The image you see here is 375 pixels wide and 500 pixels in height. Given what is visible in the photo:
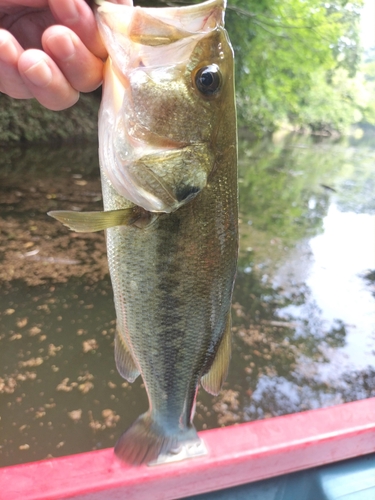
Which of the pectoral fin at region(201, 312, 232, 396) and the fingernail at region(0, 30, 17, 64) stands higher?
the fingernail at region(0, 30, 17, 64)

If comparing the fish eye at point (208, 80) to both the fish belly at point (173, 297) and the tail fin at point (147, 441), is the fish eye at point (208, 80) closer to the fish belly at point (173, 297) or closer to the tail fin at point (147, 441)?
the fish belly at point (173, 297)

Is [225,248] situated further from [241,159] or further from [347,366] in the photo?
[241,159]

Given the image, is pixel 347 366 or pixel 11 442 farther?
pixel 347 366

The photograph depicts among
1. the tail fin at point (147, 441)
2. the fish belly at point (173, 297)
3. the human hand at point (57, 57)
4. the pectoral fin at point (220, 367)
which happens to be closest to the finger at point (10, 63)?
the human hand at point (57, 57)

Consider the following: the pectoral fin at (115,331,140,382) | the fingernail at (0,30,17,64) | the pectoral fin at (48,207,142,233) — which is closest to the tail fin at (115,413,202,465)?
the pectoral fin at (115,331,140,382)

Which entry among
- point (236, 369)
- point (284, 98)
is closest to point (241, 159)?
point (284, 98)

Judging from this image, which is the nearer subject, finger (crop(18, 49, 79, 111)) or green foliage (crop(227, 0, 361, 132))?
finger (crop(18, 49, 79, 111))

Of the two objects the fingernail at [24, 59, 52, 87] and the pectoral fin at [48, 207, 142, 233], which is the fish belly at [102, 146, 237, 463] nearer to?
the pectoral fin at [48, 207, 142, 233]

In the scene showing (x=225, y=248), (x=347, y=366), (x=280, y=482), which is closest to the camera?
(x=225, y=248)
